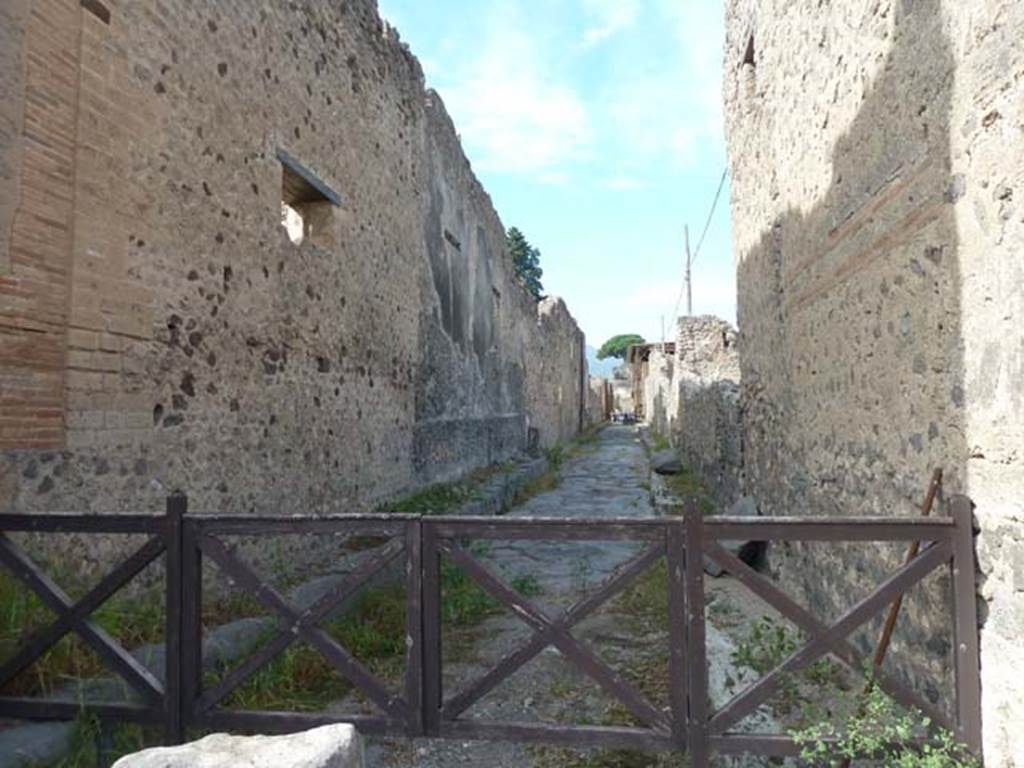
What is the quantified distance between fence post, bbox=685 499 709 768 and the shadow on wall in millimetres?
917

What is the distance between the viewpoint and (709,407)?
9.34 metres

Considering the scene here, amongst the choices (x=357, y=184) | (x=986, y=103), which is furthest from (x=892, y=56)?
(x=357, y=184)

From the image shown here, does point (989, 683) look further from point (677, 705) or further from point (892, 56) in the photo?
point (892, 56)

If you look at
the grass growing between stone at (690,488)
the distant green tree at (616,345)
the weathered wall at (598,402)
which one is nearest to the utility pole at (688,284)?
the weathered wall at (598,402)

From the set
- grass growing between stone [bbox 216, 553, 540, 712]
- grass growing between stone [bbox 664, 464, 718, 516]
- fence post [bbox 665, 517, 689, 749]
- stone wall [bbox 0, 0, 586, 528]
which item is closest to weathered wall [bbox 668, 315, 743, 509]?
grass growing between stone [bbox 664, 464, 718, 516]

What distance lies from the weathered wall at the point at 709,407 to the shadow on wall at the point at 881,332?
2444 mm

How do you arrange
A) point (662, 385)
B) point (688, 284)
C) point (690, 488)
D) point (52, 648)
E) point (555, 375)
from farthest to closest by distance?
point (688, 284) → point (555, 375) → point (662, 385) → point (690, 488) → point (52, 648)

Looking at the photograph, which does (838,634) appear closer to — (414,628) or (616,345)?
(414,628)

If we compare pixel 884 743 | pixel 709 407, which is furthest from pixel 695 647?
pixel 709 407

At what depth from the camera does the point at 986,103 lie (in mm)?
2184

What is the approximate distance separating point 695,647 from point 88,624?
2139 millimetres

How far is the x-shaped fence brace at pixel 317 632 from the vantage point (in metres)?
2.42

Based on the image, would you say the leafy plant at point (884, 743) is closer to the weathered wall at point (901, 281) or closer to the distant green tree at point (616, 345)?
the weathered wall at point (901, 281)

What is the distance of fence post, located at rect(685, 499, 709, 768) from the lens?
228 cm
